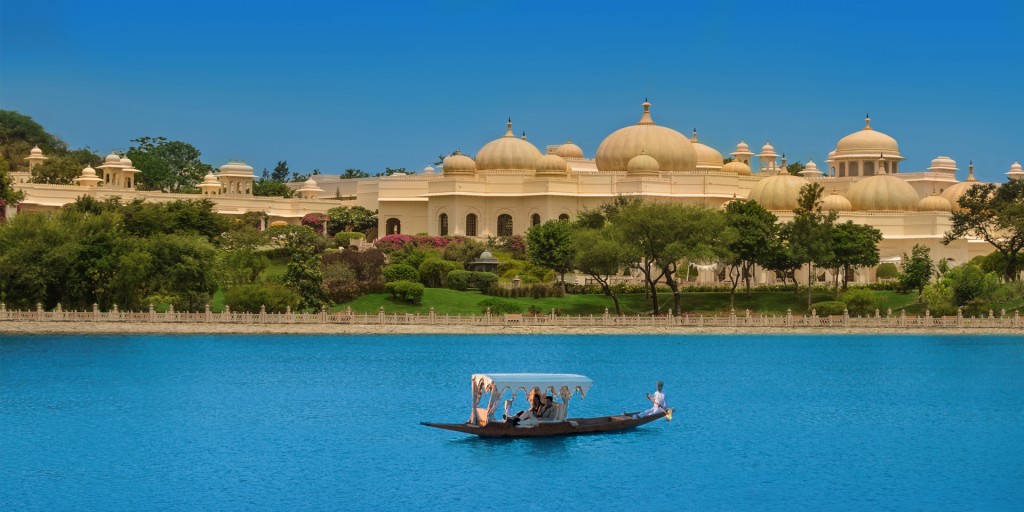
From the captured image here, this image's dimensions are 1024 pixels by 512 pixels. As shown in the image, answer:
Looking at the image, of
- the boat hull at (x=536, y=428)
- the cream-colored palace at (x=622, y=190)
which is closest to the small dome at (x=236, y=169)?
the cream-colored palace at (x=622, y=190)

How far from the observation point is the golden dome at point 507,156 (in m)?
93.5

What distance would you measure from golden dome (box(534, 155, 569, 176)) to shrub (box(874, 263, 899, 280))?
1768cm

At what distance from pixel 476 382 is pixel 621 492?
590 cm

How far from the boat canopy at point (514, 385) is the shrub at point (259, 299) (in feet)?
87.6

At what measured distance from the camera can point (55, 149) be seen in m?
136

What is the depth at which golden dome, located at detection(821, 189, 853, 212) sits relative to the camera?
84938mm

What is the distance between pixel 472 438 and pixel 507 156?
55905 mm

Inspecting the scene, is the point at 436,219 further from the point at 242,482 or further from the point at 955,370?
the point at 242,482

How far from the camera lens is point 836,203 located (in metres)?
85.5

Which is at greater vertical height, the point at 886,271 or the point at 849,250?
the point at 849,250

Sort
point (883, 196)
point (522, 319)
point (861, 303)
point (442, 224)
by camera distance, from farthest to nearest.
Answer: point (442, 224) → point (883, 196) → point (861, 303) → point (522, 319)

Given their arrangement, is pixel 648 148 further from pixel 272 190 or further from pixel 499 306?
pixel 272 190

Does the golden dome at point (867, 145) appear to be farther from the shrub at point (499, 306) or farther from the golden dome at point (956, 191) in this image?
the shrub at point (499, 306)

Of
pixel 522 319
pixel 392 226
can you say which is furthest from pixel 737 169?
pixel 522 319
